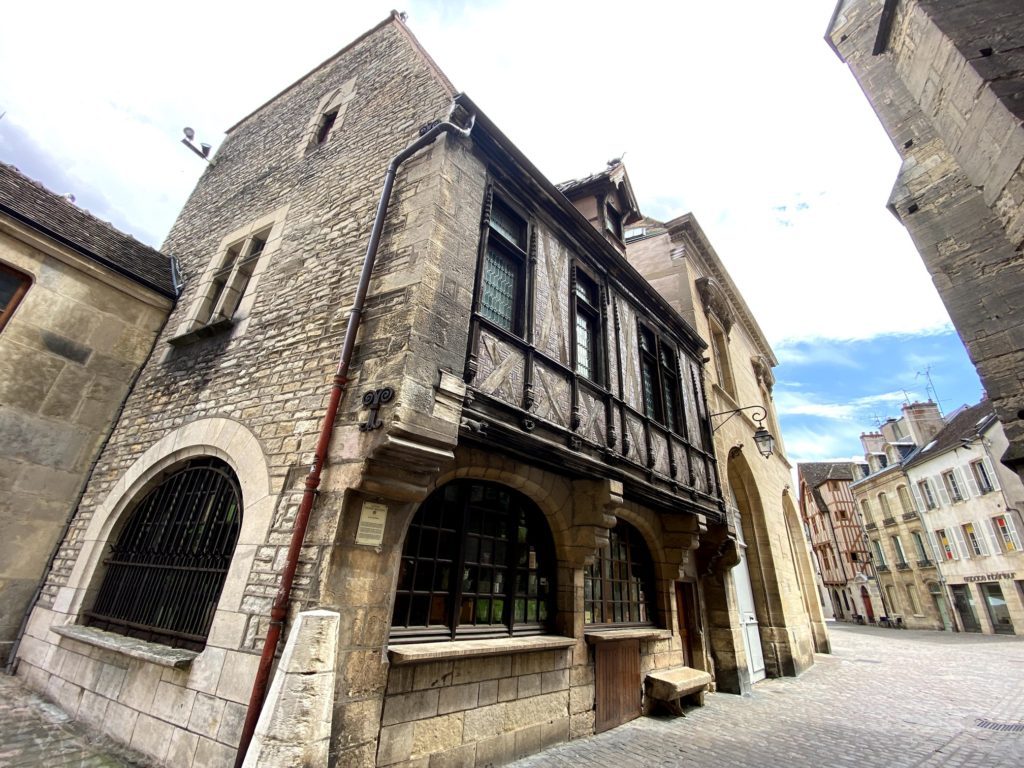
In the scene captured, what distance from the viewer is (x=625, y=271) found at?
279 inches

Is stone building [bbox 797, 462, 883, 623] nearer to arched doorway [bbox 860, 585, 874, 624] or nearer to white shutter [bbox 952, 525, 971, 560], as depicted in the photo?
arched doorway [bbox 860, 585, 874, 624]

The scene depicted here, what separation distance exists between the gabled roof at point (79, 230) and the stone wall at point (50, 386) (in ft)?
0.45

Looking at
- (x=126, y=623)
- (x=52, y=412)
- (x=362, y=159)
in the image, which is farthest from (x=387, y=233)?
(x=52, y=412)

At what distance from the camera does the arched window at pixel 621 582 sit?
5816mm

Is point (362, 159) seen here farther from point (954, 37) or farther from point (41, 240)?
point (954, 37)

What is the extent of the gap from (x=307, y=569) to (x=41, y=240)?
20.3 ft

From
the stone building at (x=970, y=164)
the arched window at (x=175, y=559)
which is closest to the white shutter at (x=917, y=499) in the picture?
the stone building at (x=970, y=164)

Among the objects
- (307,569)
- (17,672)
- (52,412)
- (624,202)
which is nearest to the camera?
(307,569)

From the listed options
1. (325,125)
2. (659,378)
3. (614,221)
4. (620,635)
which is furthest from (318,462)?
(614,221)

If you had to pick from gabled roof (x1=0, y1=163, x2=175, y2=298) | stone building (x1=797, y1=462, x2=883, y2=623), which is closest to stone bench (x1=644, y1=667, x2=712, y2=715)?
gabled roof (x1=0, y1=163, x2=175, y2=298)

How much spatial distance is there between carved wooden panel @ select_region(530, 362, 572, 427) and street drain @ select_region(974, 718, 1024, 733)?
242 inches

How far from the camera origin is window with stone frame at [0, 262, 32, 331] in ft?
18.1

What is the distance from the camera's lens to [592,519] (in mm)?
5016

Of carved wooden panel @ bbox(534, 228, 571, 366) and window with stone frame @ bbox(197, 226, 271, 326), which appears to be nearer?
carved wooden panel @ bbox(534, 228, 571, 366)
